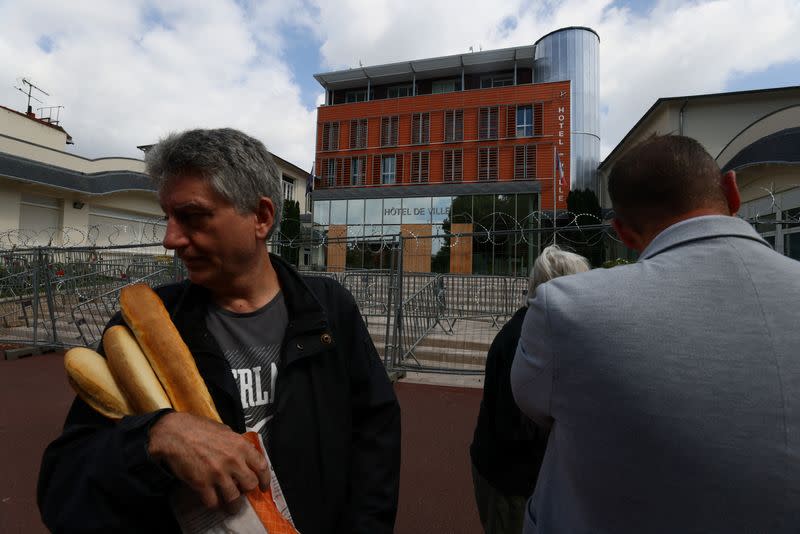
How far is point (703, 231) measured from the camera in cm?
104

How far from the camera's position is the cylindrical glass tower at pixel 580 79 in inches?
1359

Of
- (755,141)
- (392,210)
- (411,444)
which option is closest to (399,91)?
(392,210)

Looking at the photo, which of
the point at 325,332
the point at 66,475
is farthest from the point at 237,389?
the point at 66,475

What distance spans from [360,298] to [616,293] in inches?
332

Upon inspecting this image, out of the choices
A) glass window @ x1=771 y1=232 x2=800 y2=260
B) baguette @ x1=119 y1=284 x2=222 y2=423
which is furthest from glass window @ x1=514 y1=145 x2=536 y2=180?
baguette @ x1=119 y1=284 x2=222 y2=423

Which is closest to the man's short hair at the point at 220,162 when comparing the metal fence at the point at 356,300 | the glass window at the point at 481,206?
the metal fence at the point at 356,300

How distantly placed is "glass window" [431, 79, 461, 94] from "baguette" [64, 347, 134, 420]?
33.8 m

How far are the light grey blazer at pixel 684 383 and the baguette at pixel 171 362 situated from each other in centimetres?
85

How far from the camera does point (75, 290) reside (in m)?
8.59

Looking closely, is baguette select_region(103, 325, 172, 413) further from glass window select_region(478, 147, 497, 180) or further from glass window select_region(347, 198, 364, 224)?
glass window select_region(478, 147, 497, 180)

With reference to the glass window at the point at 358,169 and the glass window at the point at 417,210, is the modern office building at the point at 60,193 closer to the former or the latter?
the glass window at the point at 417,210

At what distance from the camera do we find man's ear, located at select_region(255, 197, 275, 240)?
1.48 meters

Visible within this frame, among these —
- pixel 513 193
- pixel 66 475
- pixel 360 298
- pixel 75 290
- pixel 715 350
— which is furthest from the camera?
pixel 513 193

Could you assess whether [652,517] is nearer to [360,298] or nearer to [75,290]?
[360,298]
